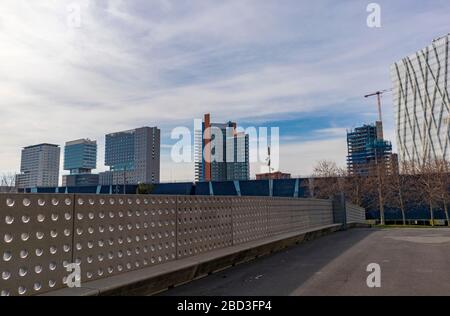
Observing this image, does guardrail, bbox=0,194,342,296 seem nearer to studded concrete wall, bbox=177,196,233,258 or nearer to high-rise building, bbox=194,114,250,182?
studded concrete wall, bbox=177,196,233,258

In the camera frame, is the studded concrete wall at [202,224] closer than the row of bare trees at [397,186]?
Yes

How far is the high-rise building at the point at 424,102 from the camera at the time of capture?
12125cm

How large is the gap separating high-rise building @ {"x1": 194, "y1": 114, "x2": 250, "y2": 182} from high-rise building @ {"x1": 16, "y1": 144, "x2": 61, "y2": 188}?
274 feet

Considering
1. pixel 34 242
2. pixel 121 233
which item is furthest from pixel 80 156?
pixel 34 242

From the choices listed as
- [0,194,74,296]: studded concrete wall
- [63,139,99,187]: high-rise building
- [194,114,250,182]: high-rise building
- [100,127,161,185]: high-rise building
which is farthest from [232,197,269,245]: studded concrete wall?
[63,139,99,187]: high-rise building

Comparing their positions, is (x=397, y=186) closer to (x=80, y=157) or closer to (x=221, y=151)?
(x=221, y=151)

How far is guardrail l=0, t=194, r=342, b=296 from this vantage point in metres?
4.93

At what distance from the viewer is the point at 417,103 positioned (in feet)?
430

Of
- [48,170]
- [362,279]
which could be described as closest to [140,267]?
[362,279]

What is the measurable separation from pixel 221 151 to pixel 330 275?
90711mm

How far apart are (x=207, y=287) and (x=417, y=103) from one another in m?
143

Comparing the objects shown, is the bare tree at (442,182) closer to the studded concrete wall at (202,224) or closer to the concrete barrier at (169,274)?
the concrete barrier at (169,274)

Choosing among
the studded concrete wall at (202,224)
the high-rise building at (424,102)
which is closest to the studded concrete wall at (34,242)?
the studded concrete wall at (202,224)

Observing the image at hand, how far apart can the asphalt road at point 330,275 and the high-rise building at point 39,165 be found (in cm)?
16669
